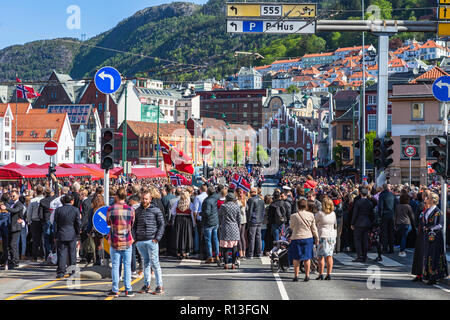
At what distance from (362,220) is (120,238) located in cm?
698

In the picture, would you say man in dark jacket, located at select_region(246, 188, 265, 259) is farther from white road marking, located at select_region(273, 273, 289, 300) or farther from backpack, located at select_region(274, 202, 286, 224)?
white road marking, located at select_region(273, 273, 289, 300)

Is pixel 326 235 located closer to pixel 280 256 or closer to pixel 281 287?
pixel 280 256

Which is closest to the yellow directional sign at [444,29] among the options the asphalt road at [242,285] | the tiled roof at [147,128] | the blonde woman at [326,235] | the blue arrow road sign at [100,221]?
the asphalt road at [242,285]

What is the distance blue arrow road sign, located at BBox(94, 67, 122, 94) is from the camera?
50.1ft

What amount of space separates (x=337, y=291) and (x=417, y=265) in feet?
8.15

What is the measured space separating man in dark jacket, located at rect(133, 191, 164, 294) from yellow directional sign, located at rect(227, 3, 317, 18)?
9808 mm

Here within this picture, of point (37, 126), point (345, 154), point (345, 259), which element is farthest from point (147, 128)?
point (345, 259)

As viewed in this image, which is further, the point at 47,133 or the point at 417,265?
the point at 47,133

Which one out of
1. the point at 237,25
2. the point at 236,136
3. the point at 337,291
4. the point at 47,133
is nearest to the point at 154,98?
the point at 236,136

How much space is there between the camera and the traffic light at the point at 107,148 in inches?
568

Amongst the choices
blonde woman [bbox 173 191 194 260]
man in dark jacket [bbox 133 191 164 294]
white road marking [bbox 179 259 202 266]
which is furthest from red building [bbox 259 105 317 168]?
man in dark jacket [bbox 133 191 164 294]

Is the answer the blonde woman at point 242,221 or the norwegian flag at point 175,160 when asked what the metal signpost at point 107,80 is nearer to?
the blonde woman at point 242,221

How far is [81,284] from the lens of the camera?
13.1m
